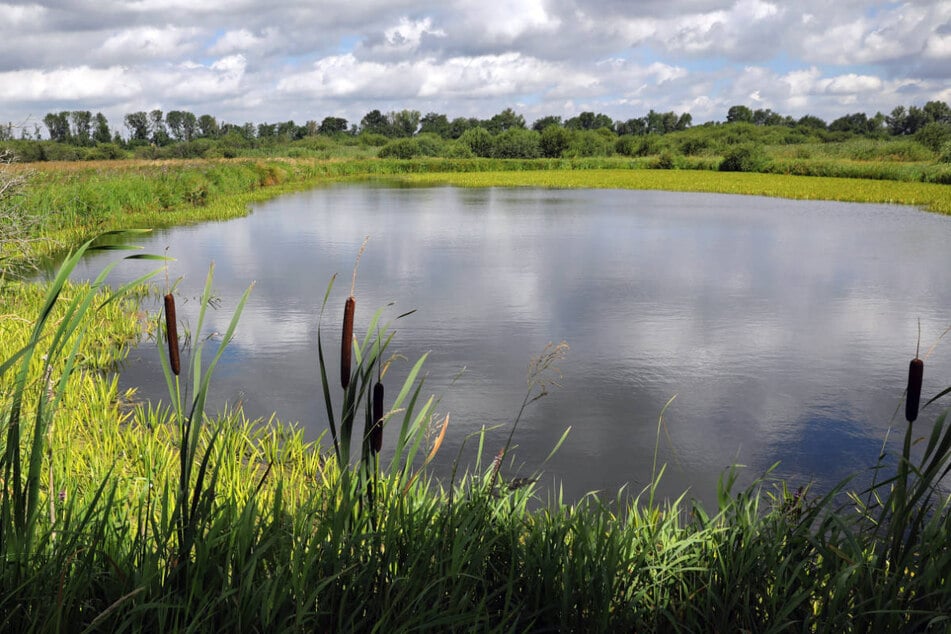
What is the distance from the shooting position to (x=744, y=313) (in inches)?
336

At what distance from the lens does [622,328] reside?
7.85 meters

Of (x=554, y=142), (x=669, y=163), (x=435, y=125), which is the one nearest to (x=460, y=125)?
(x=435, y=125)

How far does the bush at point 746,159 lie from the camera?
42.9m

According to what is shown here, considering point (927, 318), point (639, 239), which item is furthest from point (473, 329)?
point (639, 239)

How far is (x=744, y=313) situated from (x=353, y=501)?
7.45m

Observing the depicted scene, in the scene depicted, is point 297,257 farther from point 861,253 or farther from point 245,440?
point 861,253

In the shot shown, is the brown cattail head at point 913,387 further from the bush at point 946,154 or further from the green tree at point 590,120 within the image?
the green tree at point 590,120

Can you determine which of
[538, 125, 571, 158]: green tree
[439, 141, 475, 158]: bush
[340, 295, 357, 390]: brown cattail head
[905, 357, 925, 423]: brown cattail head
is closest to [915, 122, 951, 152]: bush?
[538, 125, 571, 158]: green tree

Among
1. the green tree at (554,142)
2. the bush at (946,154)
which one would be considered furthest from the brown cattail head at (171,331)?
the green tree at (554,142)

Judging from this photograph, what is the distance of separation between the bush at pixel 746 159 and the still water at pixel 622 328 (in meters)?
27.8

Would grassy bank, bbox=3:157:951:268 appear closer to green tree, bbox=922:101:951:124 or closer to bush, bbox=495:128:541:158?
Result: bush, bbox=495:128:541:158

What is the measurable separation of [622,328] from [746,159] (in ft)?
130

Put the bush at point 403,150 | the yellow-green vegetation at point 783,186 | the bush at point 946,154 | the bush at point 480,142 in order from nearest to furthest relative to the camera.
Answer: the yellow-green vegetation at point 783,186
the bush at point 946,154
the bush at point 403,150
the bush at point 480,142

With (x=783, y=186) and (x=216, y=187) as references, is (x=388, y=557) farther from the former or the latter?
(x=783, y=186)
